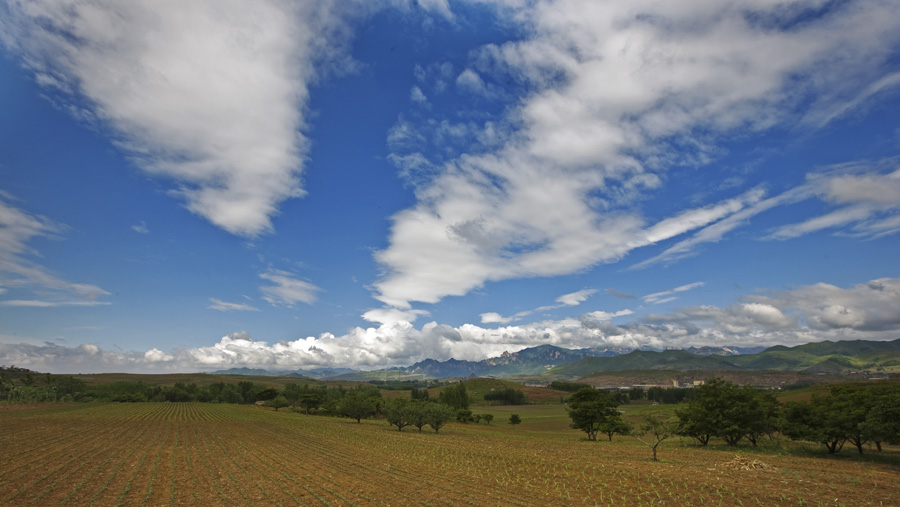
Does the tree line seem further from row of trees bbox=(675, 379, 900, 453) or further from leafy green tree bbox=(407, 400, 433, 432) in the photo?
leafy green tree bbox=(407, 400, 433, 432)

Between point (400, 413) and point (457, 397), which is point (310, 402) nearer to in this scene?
point (457, 397)

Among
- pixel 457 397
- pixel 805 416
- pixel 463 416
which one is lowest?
pixel 463 416

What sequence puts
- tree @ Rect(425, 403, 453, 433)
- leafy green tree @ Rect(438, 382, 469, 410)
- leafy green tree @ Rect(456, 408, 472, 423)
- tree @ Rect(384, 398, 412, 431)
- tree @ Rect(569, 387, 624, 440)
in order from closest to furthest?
tree @ Rect(425, 403, 453, 433) < tree @ Rect(569, 387, 624, 440) < tree @ Rect(384, 398, 412, 431) < leafy green tree @ Rect(456, 408, 472, 423) < leafy green tree @ Rect(438, 382, 469, 410)

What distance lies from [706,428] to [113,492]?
76236 mm

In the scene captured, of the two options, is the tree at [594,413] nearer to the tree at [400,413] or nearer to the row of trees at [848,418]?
the row of trees at [848,418]

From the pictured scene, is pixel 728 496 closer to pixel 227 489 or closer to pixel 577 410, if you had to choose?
pixel 227 489

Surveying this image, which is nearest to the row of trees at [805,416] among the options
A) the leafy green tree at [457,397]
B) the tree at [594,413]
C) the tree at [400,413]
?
the tree at [594,413]

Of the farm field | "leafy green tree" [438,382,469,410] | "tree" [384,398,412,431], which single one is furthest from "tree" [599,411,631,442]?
"leafy green tree" [438,382,469,410]

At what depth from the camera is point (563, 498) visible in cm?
2873

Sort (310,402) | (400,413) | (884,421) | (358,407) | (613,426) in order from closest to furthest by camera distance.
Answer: (884,421)
(613,426)
(400,413)
(358,407)
(310,402)

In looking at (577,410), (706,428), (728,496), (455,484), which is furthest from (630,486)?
(577,410)

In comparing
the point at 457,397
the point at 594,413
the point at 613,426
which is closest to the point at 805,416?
the point at 613,426

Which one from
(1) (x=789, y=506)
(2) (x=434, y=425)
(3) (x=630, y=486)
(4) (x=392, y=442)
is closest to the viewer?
(1) (x=789, y=506)

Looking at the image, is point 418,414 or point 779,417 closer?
point 779,417
